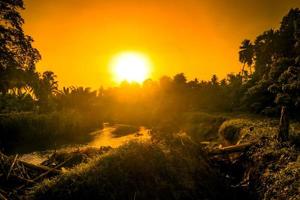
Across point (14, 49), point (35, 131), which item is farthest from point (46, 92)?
point (14, 49)

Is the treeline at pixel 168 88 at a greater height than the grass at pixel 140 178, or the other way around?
the treeline at pixel 168 88

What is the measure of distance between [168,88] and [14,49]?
4982cm

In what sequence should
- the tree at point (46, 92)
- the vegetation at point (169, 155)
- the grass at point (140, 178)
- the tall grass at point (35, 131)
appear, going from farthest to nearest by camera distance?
the tree at point (46, 92) < the tall grass at point (35, 131) < the vegetation at point (169, 155) < the grass at point (140, 178)

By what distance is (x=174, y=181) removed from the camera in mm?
14195

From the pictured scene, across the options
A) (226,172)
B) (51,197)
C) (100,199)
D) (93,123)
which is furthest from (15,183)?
(93,123)

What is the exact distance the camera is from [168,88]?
Answer: 6662 centimetres

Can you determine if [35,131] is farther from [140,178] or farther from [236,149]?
[140,178]

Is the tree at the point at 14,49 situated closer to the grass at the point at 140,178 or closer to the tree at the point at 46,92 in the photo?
the grass at the point at 140,178

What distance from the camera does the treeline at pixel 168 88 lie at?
19156 mm

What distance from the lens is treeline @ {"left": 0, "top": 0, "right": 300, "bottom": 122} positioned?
19156 mm

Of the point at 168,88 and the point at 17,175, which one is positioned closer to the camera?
the point at 17,175

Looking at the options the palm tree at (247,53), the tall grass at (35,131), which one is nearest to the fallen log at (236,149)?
the tall grass at (35,131)

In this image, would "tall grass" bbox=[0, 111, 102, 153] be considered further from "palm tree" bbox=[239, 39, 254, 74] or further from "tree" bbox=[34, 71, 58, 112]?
"palm tree" bbox=[239, 39, 254, 74]

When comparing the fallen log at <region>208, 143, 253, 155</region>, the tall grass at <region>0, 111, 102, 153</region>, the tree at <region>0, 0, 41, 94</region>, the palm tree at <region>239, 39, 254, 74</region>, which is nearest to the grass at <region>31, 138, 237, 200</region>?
the fallen log at <region>208, 143, 253, 155</region>
